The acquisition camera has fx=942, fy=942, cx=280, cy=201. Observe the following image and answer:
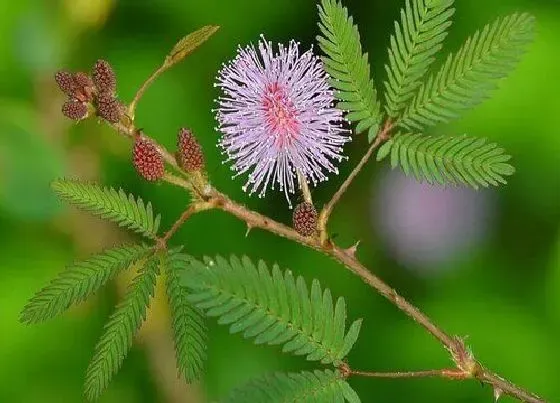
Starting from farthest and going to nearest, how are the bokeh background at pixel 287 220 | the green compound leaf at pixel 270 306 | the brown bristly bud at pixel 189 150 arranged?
1. the bokeh background at pixel 287 220
2. the brown bristly bud at pixel 189 150
3. the green compound leaf at pixel 270 306

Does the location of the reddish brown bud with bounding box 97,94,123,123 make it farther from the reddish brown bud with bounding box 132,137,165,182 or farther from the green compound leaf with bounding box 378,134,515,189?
the green compound leaf with bounding box 378,134,515,189

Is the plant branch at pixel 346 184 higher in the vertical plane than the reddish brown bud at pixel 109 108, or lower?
higher

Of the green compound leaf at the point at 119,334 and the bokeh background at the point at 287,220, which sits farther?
the bokeh background at the point at 287,220

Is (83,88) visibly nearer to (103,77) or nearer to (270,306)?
(103,77)

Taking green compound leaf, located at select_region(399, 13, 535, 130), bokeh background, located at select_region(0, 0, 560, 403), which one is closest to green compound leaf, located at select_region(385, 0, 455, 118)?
green compound leaf, located at select_region(399, 13, 535, 130)

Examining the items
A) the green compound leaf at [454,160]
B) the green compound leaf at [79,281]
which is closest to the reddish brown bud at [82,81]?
the green compound leaf at [79,281]

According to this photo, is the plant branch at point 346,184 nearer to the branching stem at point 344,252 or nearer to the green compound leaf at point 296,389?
the branching stem at point 344,252

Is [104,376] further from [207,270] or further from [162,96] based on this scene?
[162,96]
